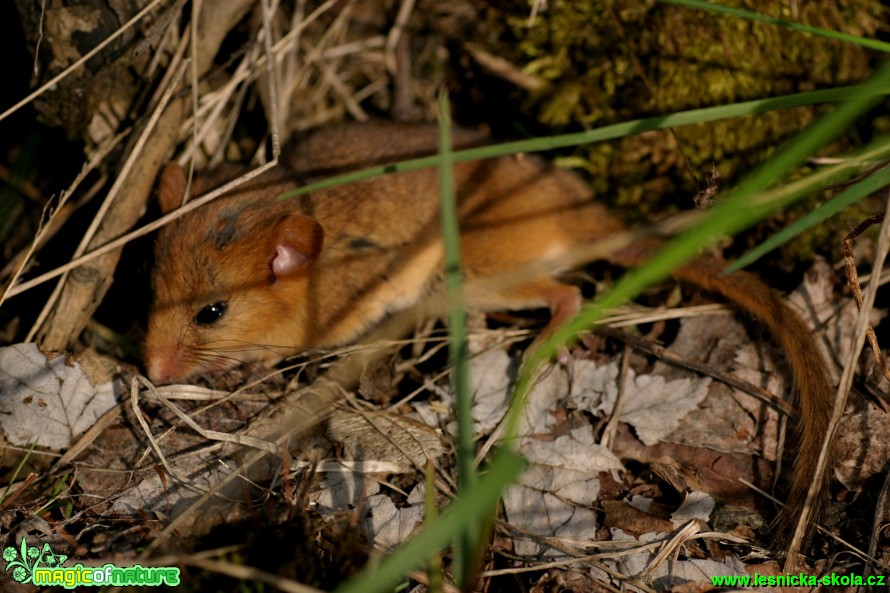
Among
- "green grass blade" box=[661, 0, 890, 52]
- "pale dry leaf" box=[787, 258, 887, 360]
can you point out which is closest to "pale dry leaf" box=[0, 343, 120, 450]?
"green grass blade" box=[661, 0, 890, 52]

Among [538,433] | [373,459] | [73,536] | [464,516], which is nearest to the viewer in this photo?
[464,516]

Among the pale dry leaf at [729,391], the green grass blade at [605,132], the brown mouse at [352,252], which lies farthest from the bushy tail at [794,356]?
the green grass blade at [605,132]

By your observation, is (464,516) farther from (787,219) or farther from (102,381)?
(787,219)

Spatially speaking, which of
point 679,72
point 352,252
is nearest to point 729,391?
point 679,72

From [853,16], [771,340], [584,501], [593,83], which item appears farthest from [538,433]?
[853,16]

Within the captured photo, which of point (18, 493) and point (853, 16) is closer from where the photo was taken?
point (18, 493)

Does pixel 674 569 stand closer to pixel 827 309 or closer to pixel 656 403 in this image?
pixel 656 403
